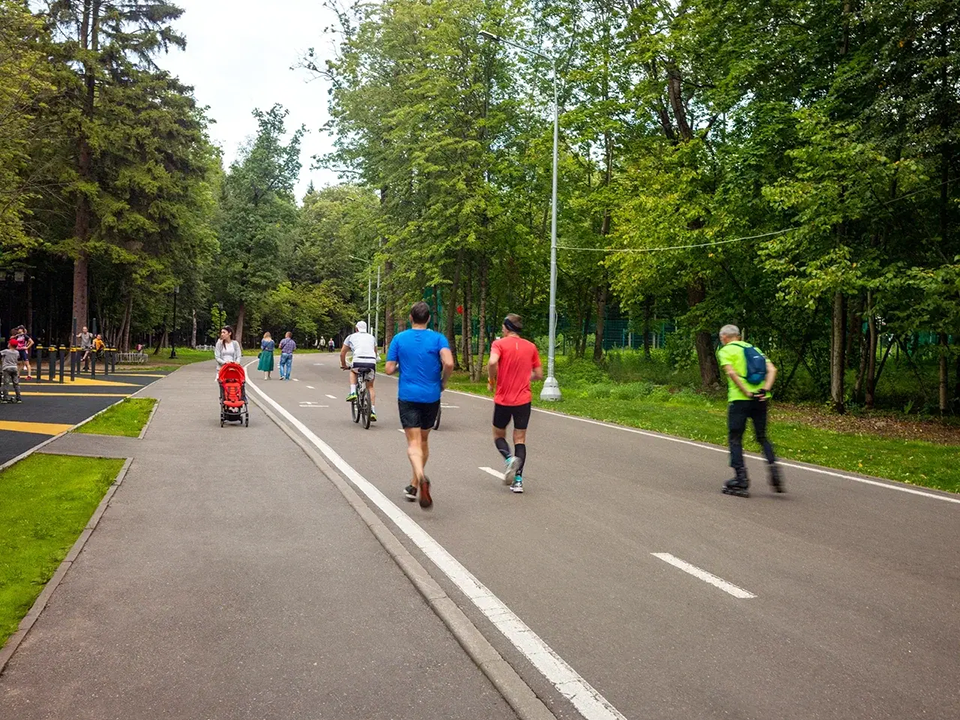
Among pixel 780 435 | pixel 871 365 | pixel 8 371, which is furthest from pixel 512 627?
pixel 871 365

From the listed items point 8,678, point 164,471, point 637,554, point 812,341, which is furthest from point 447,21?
point 8,678

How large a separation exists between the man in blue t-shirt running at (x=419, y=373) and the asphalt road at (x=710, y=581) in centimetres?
73

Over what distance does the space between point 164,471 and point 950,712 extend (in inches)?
352

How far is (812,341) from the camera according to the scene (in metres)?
26.1

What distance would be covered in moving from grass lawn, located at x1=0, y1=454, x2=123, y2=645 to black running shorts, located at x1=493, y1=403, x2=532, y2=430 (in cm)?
427

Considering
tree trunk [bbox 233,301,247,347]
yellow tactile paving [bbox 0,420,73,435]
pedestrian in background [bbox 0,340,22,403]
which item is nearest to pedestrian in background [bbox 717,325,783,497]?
yellow tactile paving [bbox 0,420,73,435]

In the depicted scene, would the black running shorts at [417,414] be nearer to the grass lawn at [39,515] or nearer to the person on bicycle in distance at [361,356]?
the grass lawn at [39,515]

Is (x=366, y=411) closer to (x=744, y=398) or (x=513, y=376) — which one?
(x=513, y=376)

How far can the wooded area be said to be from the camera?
63.4 ft

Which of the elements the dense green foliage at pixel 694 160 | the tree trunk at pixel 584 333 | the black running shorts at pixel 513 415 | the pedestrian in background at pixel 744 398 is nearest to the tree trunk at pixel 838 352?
the dense green foliage at pixel 694 160

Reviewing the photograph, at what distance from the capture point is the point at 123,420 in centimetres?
1627

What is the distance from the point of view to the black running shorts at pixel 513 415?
9.95 metres

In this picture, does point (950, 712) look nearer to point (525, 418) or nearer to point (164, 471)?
point (525, 418)

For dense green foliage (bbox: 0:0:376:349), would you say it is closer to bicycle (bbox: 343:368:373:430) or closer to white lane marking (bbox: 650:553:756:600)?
bicycle (bbox: 343:368:373:430)
